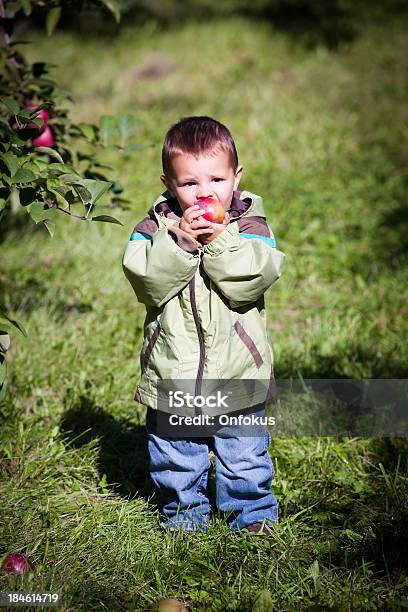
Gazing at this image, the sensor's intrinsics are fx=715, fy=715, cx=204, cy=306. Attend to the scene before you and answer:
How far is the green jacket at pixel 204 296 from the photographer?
2295 mm

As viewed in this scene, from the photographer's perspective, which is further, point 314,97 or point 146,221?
point 314,97

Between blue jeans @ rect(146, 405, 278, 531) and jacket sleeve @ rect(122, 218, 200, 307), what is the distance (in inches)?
18.6

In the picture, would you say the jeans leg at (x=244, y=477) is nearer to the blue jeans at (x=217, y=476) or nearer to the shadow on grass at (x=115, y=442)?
the blue jeans at (x=217, y=476)

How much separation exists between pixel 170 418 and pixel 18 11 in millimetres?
2035

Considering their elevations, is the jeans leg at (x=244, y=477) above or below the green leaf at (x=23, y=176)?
below

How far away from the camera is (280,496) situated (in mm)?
2881

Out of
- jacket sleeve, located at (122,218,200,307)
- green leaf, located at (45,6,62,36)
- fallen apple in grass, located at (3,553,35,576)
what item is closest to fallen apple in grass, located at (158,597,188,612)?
fallen apple in grass, located at (3,553,35,576)

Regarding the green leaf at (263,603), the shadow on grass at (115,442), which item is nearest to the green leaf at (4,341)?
the shadow on grass at (115,442)

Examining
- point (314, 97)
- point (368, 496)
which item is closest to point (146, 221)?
point (368, 496)

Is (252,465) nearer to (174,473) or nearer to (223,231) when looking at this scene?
(174,473)

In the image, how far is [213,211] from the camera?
2285mm

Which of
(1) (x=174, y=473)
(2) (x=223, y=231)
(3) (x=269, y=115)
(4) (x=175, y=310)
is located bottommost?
(1) (x=174, y=473)

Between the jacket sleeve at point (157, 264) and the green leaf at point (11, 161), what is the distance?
456 millimetres

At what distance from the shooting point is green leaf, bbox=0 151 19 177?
7.84ft
